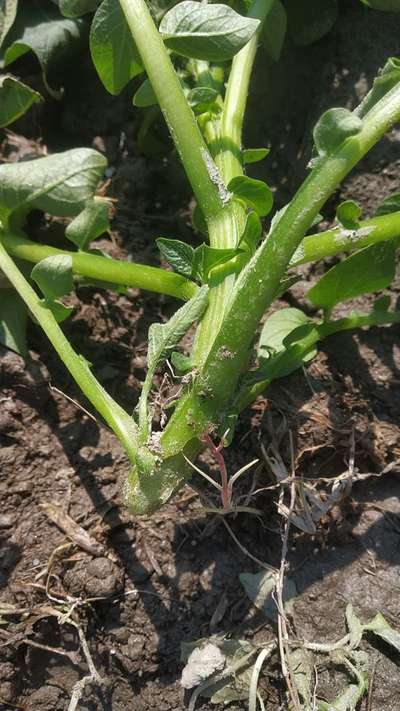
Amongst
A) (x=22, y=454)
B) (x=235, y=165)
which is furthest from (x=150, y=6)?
(x=22, y=454)

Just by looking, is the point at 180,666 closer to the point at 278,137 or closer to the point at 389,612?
the point at 389,612

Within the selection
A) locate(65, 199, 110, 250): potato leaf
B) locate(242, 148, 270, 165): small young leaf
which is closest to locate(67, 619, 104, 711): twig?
locate(65, 199, 110, 250): potato leaf

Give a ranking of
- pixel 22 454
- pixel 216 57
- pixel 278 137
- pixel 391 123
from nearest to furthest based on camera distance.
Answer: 1. pixel 391 123
2. pixel 216 57
3. pixel 22 454
4. pixel 278 137

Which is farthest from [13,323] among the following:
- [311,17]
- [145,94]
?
[311,17]

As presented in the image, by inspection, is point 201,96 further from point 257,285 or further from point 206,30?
point 257,285

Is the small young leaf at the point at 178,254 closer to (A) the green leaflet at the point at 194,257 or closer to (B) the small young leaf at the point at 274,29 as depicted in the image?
(A) the green leaflet at the point at 194,257

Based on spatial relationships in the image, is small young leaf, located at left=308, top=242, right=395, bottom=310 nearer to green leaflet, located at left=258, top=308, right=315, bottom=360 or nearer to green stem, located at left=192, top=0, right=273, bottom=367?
green leaflet, located at left=258, top=308, right=315, bottom=360

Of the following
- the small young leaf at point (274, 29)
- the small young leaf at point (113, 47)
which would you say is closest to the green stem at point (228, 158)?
the small young leaf at point (274, 29)

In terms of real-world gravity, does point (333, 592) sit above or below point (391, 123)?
below
